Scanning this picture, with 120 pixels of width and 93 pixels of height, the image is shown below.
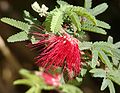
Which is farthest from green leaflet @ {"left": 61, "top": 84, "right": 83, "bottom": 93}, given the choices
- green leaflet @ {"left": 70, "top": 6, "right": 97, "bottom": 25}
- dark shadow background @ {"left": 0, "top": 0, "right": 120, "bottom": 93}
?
dark shadow background @ {"left": 0, "top": 0, "right": 120, "bottom": 93}

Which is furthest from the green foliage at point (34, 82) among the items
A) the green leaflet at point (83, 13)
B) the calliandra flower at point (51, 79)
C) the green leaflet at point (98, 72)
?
the green leaflet at point (83, 13)

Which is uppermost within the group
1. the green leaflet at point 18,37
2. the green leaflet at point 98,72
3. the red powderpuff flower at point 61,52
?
the green leaflet at point 18,37

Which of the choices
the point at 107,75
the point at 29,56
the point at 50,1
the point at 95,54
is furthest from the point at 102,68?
the point at 29,56

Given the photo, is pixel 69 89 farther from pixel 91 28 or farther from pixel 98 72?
pixel 91 28

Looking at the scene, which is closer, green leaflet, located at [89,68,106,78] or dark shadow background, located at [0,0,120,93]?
green leaflet, located at [89,68,106,78]

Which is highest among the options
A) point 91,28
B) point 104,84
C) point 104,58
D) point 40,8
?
point 40,8

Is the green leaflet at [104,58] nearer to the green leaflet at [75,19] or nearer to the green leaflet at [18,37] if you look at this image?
the green leaflet at [75,19]

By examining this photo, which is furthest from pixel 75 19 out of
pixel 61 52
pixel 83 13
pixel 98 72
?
pixel 98 72

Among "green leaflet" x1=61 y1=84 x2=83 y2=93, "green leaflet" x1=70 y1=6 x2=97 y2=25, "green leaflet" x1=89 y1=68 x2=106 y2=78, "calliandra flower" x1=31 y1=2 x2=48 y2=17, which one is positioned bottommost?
"green leaflet" x1=61 y1=84 x2=83 y2=93

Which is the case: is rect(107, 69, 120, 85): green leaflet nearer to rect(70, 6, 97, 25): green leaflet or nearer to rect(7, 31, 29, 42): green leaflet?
rect(70, 6, 97, 25): green leaflet

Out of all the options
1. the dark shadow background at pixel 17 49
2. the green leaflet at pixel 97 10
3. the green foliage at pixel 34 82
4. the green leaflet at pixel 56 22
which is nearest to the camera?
the green leaflet at pixel 56 22

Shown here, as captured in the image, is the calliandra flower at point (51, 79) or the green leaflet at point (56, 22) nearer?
the green leaflet at point (56, 22)

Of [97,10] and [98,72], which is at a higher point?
[97,10]
